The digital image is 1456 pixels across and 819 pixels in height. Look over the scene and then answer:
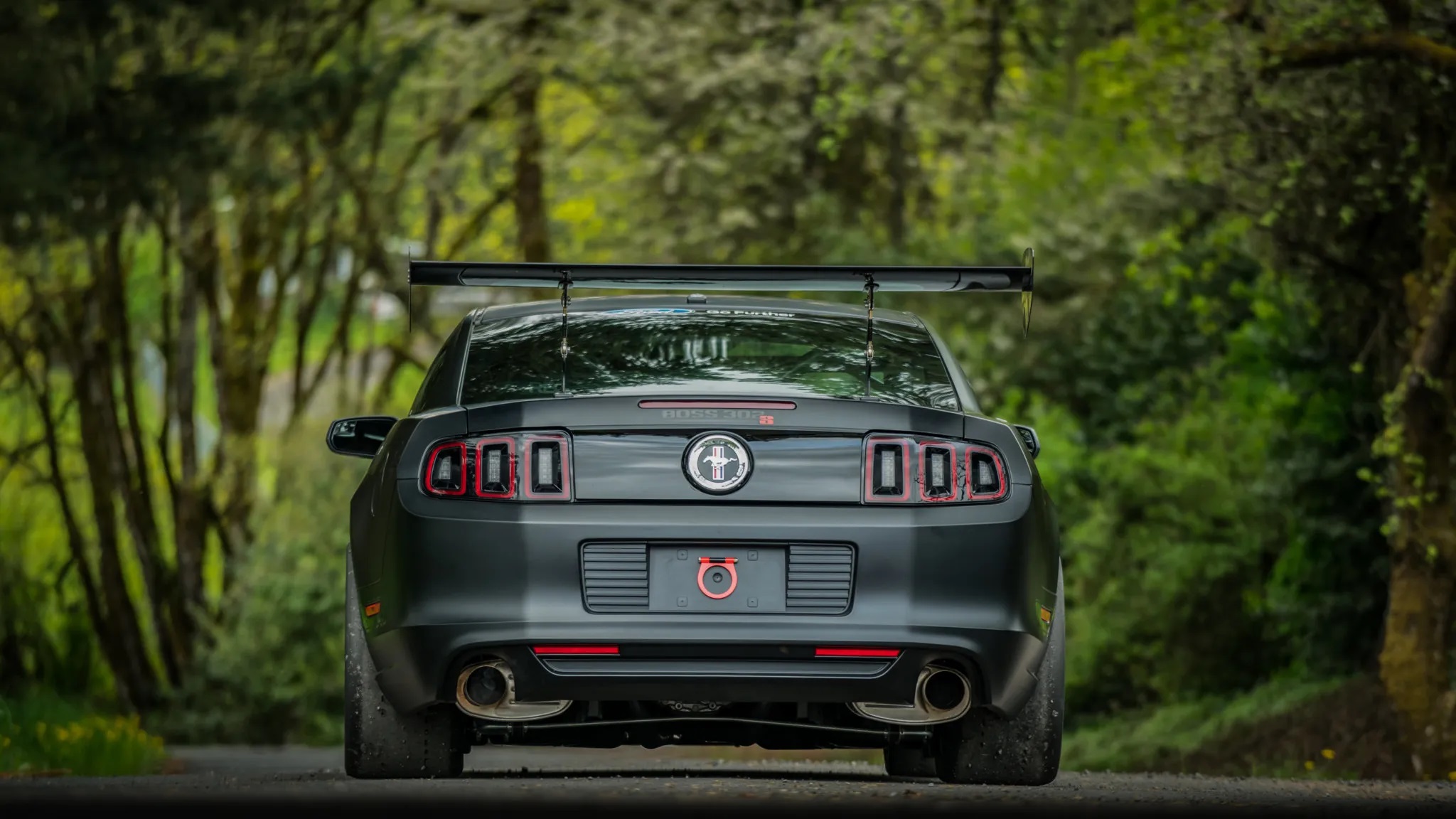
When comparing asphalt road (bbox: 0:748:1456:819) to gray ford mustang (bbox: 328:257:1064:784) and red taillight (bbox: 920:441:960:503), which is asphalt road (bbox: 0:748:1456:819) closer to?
gray ford mustang (bbox: 328:257:1064:784)

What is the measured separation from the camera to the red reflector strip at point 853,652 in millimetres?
6348

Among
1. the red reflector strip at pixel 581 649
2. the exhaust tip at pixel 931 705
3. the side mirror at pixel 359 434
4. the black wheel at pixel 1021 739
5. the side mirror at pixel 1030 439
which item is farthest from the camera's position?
the side mirror at pixel 359 434

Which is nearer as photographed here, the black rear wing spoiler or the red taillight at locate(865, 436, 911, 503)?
the red taillight at locate(865, 436, 911, 503)

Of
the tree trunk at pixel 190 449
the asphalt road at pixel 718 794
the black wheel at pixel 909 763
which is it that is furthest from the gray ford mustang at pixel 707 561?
the tree trunk at pixel 190 449

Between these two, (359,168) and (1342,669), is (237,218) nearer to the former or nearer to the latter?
(359,168)

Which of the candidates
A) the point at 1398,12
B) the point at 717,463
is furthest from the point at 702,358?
the point at 1398,12

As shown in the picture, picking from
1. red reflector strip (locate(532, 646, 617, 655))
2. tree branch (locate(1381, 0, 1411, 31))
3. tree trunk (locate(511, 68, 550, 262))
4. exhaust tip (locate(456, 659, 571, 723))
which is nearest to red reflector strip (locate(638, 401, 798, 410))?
red reflector strip (locate(532, 646, 617, 655))

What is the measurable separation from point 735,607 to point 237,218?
17549mm

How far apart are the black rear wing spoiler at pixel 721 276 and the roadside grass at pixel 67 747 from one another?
11.3 feet

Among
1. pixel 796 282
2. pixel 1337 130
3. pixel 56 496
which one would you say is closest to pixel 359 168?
pixel 56 496

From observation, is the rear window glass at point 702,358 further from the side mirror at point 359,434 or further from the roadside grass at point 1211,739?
the roadside grass at point 1211,739

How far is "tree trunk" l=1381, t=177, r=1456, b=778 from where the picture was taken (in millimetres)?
12469

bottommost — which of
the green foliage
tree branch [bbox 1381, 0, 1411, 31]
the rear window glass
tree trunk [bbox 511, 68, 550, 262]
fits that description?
the green foliage

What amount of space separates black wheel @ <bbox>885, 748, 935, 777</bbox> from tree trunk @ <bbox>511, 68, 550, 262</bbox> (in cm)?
1693
